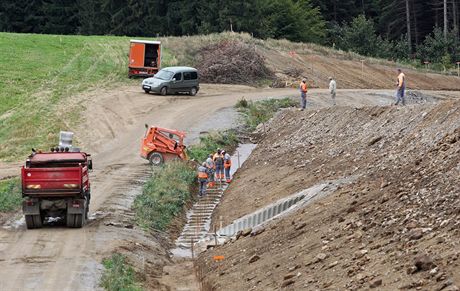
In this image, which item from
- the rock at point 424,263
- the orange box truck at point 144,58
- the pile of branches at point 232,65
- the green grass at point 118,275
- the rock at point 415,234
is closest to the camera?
the rock at point 424,263

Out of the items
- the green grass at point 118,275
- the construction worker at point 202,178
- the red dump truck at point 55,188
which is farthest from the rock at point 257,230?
the construction worker at point 202,178

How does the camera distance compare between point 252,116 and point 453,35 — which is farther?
point 453,35

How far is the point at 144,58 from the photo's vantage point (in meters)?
66.5

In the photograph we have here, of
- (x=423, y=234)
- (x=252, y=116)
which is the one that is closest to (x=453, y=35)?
(x=252, y=116)

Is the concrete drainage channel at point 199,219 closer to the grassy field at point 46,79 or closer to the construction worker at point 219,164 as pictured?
the construction worker at point 219,164

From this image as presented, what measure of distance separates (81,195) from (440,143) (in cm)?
1104

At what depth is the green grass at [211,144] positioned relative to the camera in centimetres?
4544

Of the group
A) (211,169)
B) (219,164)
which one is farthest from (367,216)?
(219,164)

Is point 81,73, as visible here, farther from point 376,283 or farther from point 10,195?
point 376,283

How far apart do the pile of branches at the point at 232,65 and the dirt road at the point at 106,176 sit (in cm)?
214

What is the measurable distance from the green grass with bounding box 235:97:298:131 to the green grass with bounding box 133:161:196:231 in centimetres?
1273

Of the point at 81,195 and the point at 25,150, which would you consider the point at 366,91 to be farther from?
the point at 81,195

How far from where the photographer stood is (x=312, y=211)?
2745 centimetres

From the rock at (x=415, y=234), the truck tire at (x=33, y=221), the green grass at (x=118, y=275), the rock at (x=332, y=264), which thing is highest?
the rock at (x=415, y=234)
